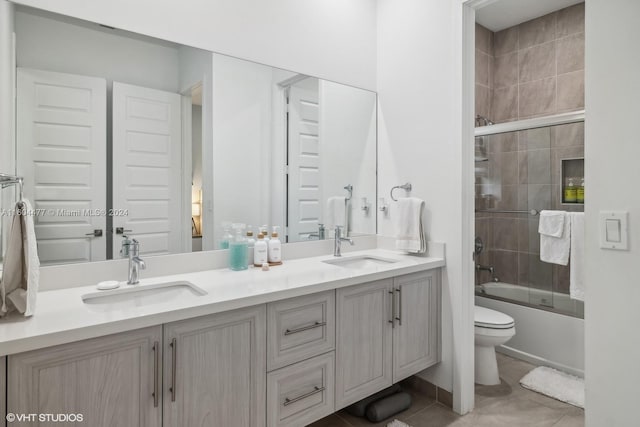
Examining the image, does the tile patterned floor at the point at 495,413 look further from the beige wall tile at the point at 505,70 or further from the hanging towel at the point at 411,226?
the beige wall tile at the point at 505,70

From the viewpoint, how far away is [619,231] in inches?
46.1

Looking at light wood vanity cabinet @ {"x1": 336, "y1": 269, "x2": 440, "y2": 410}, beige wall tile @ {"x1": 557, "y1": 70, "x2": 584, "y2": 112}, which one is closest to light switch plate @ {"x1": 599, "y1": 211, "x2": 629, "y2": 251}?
light wood vanity cabinet @ {"x1": 336, "y1": 269, "x2": 440, "y2": 410}

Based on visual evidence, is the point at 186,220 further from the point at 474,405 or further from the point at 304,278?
the point at 474,405

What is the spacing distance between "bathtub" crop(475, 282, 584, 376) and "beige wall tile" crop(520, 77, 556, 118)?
153cm

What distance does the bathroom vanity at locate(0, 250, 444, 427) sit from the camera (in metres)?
0.99

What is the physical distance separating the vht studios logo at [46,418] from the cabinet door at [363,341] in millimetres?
958

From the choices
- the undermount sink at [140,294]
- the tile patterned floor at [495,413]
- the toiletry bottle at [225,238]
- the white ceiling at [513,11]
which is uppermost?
the white ceiling at [513,11]

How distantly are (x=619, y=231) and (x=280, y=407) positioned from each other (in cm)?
135

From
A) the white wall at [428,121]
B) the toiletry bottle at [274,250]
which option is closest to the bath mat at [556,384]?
the white wall at [428,121]

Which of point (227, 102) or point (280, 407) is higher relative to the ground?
point (227, 102)

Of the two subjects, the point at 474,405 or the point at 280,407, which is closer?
the point at 280,407

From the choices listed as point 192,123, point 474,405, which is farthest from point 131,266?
point 474,405

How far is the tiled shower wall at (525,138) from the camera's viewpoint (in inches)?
→ 112

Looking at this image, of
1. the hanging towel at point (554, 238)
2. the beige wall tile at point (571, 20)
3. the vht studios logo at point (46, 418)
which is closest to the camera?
the vht studios logo at point (46, 418)
